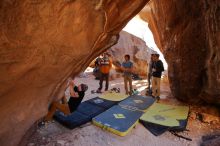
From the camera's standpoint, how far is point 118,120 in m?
5.02

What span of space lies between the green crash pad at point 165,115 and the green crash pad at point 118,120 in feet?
1.03

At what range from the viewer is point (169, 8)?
20.8ft

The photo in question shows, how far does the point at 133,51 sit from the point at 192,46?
7.78 meters

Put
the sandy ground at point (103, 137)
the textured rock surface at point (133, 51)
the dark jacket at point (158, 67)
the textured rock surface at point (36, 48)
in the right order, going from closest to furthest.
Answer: the textured rock surface at point (36, 48) < the sandy ground at point (103, 137) < the dark jacket at point (158, 67) < the textured rock surface at point (133, 51)

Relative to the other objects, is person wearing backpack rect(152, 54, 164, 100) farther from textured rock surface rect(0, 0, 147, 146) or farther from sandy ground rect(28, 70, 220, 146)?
textured rock surface rect(0, 0, 147, 146)

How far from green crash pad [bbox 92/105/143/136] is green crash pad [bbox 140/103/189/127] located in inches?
12.4

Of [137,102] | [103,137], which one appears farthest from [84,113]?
[137,102]

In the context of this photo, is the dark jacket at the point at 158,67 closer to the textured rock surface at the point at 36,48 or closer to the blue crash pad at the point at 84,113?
the blue crash pad at the point at 84,113

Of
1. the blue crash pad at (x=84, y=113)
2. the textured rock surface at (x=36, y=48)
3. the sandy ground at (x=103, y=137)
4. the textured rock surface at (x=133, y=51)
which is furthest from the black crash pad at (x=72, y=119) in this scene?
the textured rock surface at (x=133, y=51)

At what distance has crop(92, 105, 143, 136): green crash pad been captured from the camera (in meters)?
4.57

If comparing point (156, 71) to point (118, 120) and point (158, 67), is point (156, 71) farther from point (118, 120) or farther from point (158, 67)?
point (118, 120)

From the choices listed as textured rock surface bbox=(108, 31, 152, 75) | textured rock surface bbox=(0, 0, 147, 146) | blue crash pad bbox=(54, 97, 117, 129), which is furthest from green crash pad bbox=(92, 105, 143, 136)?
textured rock surface bbox=(108, 31, 152, 75)

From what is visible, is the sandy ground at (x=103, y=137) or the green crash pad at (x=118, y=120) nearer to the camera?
the sandy ground at (x=103, y=137)

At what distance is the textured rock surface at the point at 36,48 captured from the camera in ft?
6.14
